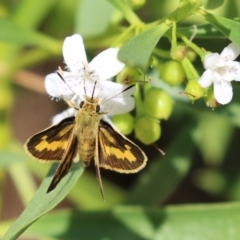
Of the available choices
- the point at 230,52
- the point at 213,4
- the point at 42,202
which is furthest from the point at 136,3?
the point at 42,202

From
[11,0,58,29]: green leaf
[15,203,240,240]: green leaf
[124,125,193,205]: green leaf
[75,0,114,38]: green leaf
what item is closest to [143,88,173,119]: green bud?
[15,203,240,240]: green leaf

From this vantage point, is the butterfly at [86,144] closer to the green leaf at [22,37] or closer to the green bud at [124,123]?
the green bud at [124,123]

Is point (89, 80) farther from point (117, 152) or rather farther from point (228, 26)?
point (228, 26)

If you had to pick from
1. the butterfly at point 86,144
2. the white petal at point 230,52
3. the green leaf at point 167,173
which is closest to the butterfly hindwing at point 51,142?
the butterfly at point 86,144

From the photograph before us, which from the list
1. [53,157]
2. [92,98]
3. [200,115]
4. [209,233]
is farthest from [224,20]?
[200,115]

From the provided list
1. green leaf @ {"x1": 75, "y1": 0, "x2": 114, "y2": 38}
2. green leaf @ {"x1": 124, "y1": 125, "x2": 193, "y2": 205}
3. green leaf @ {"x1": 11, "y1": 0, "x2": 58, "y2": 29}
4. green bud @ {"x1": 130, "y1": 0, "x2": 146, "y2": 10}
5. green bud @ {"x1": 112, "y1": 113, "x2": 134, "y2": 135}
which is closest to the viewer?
green bud @ {"x1": 112, "y1": 113, "x2": 134, "y2": 135}

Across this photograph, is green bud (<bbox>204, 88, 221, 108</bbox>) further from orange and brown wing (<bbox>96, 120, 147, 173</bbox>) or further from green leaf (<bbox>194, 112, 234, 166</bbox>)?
green leaf (<bbox>194, 112, 234, 166</bbox>)

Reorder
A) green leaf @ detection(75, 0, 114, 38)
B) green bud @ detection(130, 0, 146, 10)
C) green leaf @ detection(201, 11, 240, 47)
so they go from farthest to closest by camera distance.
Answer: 1. green leaf @ detection(75, 0, 114, 38)
2. green bud @ detection(130, 0, 146, 10)
3. green leaf @ detection(201, 11, 240, 47)
